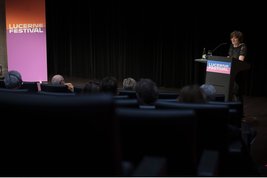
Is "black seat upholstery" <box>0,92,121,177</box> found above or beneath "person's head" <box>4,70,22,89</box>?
above

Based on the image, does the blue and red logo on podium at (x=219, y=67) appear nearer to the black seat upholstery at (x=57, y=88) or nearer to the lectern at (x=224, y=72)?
the lectern at (x=224, y=72)

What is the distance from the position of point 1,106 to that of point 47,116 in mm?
167

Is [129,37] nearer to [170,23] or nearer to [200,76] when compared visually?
[170,23]

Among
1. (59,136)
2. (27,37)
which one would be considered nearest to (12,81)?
(59,136)

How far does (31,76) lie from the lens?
8.55 metres

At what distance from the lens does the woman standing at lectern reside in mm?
5695

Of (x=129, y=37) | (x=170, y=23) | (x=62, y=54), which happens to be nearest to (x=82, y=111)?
(x=170, y=23)

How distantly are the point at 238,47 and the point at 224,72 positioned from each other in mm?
835

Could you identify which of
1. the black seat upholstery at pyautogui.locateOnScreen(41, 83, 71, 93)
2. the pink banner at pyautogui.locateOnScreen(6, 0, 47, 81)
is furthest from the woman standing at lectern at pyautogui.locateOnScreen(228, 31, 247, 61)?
the pink banner at pyautogui.locateOnScreen(6, 0, 47, 81)

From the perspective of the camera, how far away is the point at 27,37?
8.39 meters

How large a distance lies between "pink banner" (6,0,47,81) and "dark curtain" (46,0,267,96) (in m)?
2.09

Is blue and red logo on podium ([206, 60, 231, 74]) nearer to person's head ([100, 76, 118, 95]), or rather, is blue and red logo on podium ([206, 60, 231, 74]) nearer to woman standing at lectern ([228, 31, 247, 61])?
woman standing at lectern ([228, 31, 247, 61])

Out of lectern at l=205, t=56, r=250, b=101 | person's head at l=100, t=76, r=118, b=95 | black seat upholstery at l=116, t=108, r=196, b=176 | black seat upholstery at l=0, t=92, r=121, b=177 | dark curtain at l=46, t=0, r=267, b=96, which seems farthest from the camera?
dark curtain at l=46, t=0, r=267, b=96

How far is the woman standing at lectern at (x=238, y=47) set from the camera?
18.7 feet
